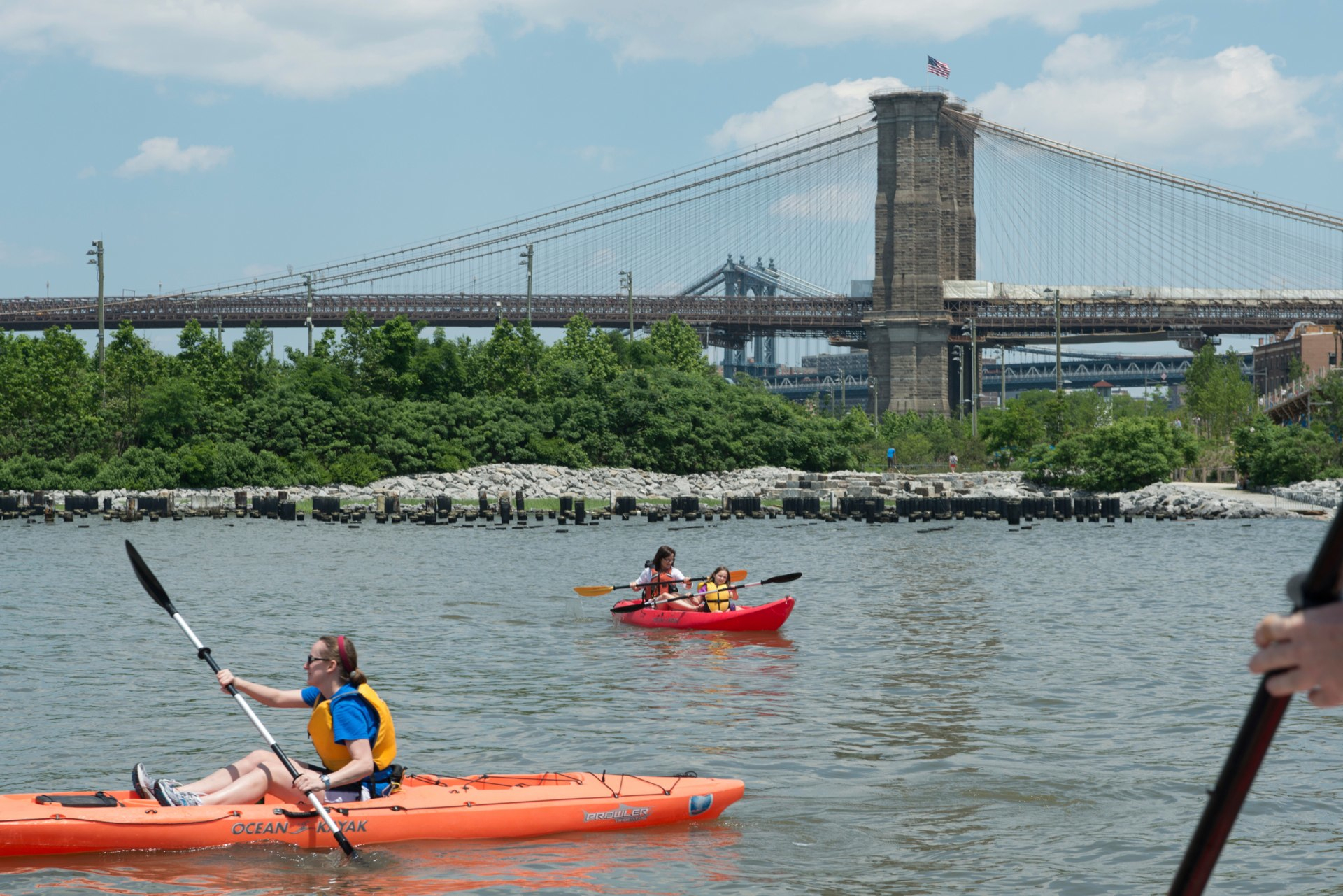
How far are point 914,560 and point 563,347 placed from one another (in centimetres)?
3592

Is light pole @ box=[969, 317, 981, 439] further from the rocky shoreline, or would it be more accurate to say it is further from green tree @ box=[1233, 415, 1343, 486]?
green tree @ box=[1233, 415, 1343, 486]

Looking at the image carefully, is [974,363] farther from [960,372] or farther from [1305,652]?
[1305,652]

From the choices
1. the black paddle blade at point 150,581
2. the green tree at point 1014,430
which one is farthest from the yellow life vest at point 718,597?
the green tree at point 1014,430

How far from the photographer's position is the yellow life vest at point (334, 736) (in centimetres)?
884

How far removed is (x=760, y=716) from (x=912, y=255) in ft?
237

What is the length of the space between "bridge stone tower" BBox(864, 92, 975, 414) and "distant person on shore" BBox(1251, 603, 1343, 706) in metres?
81.5

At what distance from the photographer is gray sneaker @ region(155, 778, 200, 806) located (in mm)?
8914

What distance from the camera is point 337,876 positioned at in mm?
8602

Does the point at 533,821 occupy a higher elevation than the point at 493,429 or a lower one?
lower

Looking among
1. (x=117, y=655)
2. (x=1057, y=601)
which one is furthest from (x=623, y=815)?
(x=1057, y=601)

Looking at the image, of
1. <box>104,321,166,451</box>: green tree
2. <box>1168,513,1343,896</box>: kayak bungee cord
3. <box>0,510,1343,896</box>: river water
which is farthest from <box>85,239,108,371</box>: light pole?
<box>1168,513,1343,896</box>: kayak bungee cord

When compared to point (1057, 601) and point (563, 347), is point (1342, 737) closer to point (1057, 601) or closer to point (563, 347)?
point (1057, 601)

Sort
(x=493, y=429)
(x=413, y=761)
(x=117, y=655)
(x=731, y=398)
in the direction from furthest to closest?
1. (x=731, y=398)
2. (x=493, y=429)
3. (x=117, y=655)
4. (x=413, y=761)

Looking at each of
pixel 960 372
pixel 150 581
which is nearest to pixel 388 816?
pixel 150 581
